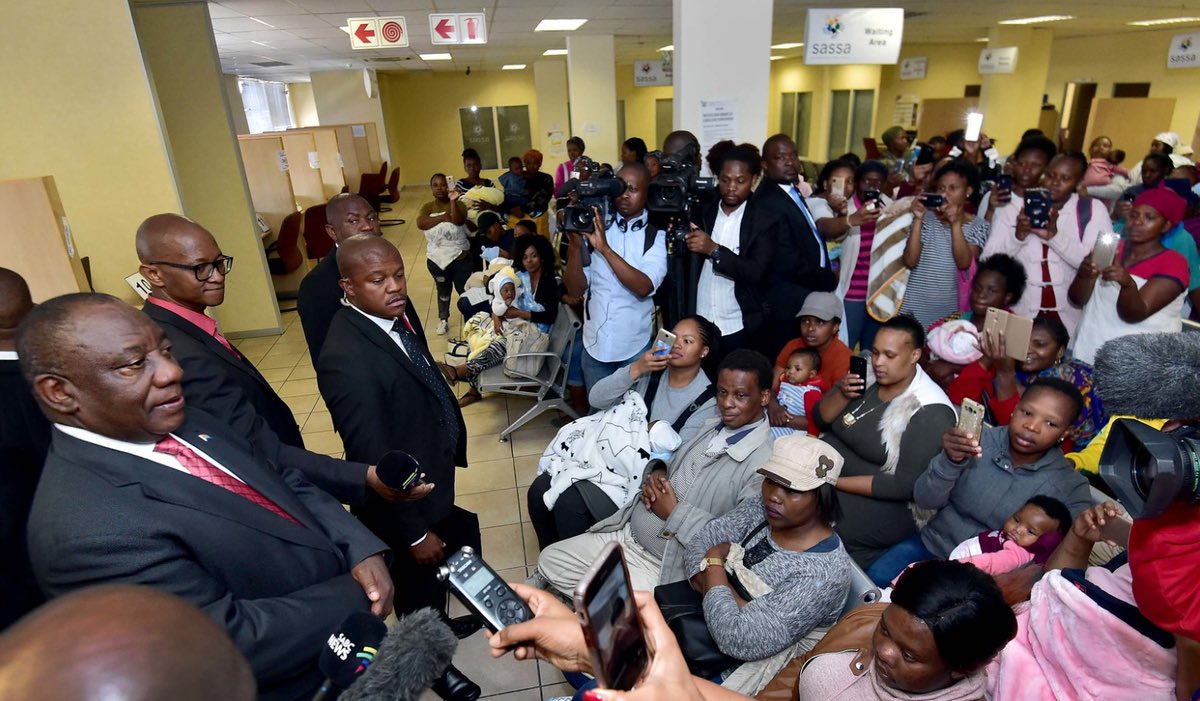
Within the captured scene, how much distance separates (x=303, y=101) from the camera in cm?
1959

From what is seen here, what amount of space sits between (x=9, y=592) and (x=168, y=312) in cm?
85

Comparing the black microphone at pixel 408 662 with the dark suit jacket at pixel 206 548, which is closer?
the black microphone at pixel 408 662

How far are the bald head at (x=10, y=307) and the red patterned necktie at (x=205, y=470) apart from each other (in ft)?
3.49

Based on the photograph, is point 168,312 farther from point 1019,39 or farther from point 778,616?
point 1019,39

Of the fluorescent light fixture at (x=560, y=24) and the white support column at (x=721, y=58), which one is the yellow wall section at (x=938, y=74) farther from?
the white support column at (x=721, y=58)

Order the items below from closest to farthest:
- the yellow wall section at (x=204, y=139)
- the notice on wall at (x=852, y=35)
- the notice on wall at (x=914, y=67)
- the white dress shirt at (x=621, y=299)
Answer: the white dress shirt at (x=621, y=299), the yellow wall section at (x=204, y=139), the notice on wall at (x=852, y=35), the notice on wall at (x=914, y=67)

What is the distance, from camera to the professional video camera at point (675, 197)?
3166mm

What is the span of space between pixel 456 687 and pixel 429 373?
132 centimetres

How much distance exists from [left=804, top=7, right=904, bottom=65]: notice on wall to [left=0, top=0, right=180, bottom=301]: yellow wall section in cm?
545

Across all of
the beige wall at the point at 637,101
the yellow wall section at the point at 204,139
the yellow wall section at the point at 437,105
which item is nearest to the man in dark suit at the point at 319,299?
the yellow wall section at the point at 204,139

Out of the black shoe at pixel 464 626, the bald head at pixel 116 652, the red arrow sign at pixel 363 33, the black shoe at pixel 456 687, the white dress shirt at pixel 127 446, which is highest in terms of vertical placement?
the red arrow sign at pixel 363 33

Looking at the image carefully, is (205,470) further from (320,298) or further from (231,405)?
(320,298)

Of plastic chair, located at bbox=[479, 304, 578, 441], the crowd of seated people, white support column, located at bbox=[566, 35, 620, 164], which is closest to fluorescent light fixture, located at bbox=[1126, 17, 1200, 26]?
white support column, located at bbox=[566, 35, 620, 164]

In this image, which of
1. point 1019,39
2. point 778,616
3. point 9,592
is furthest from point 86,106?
point 1019,39
